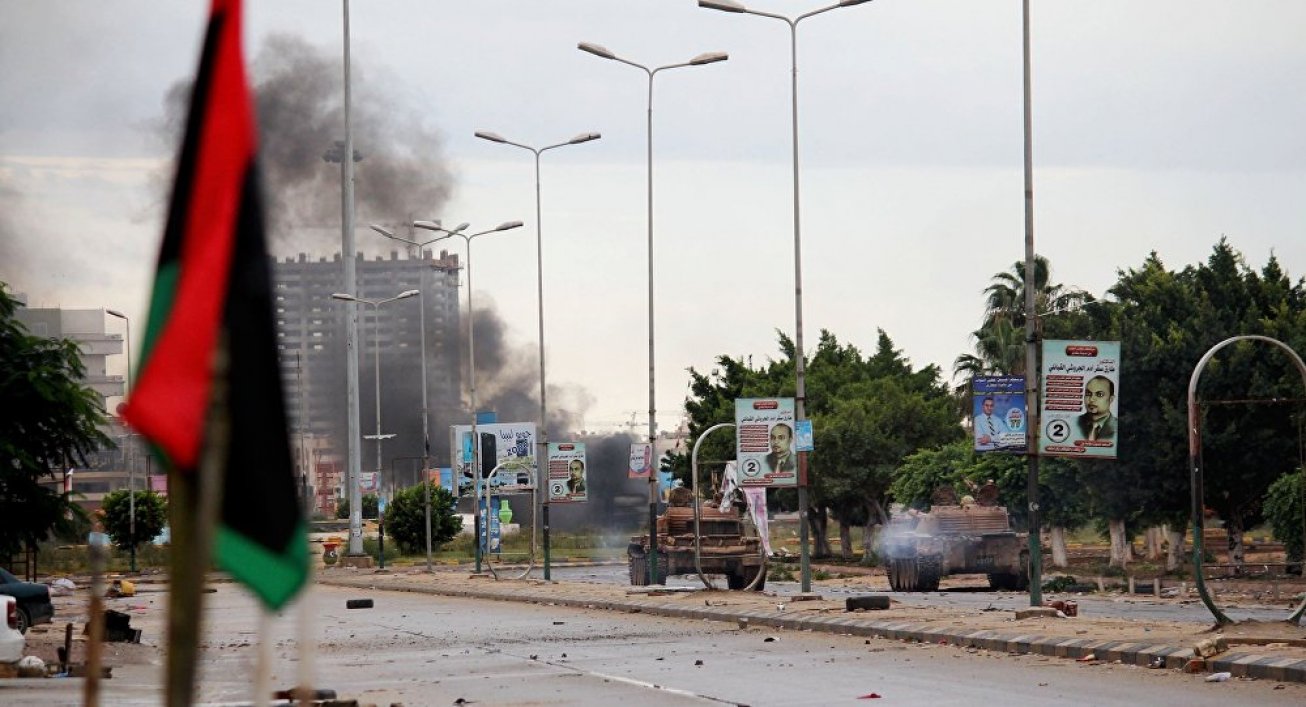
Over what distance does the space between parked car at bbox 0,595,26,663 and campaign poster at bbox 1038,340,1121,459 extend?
40.9 feet

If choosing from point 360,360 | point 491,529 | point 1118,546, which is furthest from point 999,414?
point 360,360

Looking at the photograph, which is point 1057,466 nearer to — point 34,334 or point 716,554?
point 716,554

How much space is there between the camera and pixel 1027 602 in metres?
37.4

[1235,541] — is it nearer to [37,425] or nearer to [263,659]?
[37,425]

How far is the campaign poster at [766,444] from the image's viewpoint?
34562 mm

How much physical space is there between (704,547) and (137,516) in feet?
141

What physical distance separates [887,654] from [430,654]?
5.63 m

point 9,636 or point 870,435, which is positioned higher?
point 870,435

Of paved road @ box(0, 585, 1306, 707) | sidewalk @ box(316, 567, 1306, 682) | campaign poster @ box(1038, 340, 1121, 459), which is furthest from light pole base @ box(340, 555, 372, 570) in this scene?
campaign poster @ box(1038, 340, 1121, 459)

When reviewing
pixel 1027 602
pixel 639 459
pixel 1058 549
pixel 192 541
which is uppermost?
pixel 192 541

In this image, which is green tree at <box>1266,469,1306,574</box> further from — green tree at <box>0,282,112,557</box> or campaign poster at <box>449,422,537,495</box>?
green tree at <box>0,282,112,557</box>

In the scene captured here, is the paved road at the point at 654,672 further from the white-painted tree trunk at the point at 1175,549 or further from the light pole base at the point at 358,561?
the light pole base at the point at 358,561

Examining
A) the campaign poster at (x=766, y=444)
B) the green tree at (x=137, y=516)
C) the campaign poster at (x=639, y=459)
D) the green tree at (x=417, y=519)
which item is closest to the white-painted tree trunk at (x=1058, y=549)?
the campaign poster at (x=639, y=459)

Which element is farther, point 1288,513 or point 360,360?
point 360,360
